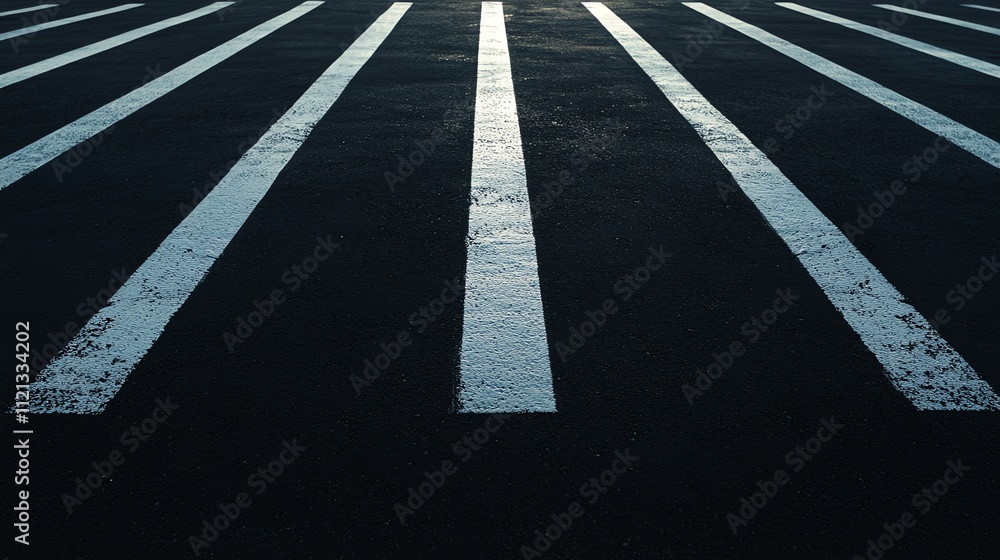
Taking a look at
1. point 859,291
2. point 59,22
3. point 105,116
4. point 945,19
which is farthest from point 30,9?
point 945,19

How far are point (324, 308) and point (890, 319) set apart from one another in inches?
100

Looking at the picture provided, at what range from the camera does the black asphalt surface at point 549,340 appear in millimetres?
2229

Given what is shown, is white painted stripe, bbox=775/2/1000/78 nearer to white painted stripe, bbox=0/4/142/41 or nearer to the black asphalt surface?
the black asphalt surface

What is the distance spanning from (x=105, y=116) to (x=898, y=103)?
22.7ft

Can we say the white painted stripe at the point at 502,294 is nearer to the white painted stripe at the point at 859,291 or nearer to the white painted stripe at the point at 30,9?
the white painted stripe at the point at 859,291

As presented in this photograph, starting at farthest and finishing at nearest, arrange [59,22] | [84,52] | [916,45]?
[59,22]
[916,45]
[84,52]

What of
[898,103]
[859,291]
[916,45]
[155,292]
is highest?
[916,45]

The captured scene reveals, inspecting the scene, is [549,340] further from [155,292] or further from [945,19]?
[945,19]

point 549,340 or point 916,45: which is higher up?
point 916,45

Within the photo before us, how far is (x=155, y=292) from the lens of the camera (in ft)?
11.5

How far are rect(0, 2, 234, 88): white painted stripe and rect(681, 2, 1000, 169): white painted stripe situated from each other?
8151 millimetres

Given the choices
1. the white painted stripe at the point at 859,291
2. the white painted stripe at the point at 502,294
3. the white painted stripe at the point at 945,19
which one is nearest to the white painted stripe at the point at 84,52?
the white painted stripe at the point at 502,294

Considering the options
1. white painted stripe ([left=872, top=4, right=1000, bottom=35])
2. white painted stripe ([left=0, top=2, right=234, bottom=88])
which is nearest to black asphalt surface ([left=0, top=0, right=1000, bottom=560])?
white painted stripe ([left=0, top=2, right=234, bottom=88])

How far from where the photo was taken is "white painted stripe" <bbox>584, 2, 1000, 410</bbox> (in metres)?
2.84
